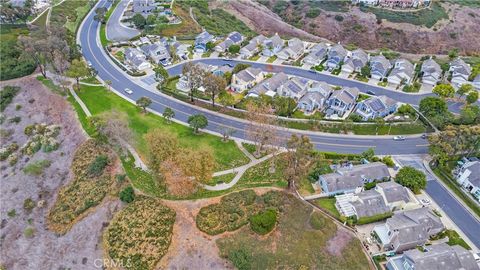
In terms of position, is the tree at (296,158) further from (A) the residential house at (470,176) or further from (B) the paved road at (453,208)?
(A) the residential house at (470,176)

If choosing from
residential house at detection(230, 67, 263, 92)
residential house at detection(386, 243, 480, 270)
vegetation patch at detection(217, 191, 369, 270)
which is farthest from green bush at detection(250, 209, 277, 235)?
residential house at detection(230, 67, 263, 92)

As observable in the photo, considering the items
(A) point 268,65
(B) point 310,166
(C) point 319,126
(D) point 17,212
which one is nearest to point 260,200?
(B) point 310,166

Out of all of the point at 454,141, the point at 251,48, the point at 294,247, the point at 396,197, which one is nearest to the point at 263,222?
the point at 294,247

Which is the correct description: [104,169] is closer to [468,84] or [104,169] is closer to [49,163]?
[49,163]

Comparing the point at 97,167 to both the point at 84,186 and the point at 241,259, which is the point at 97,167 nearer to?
the point at 84,186

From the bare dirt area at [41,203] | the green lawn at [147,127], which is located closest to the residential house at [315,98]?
the green lawn at [147,127]
